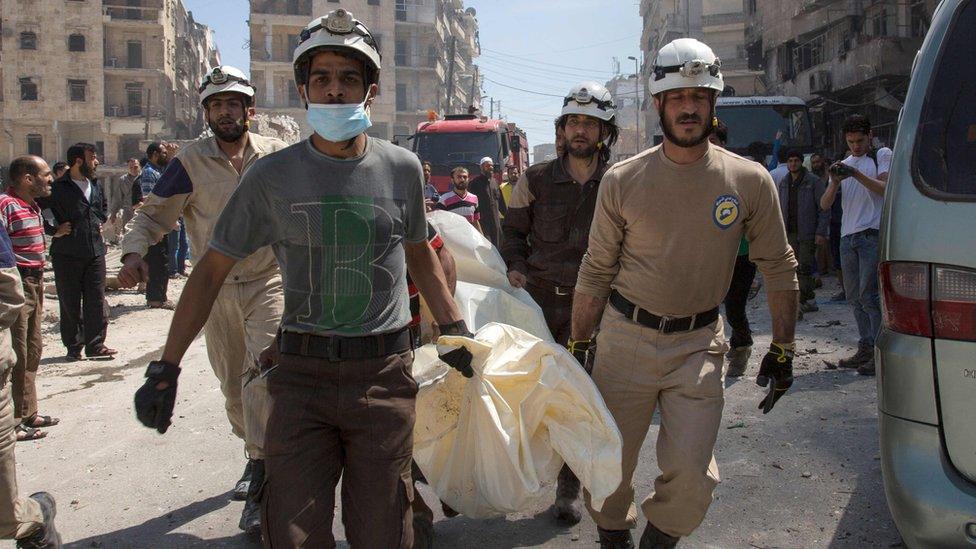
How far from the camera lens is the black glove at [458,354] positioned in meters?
3.46

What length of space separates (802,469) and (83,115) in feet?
214

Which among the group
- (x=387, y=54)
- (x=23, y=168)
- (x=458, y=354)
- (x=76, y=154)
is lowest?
(x=458, y=354)

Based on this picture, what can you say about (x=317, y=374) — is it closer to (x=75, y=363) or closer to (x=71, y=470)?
(x=71, y=470)

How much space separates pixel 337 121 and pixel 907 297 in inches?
76.0

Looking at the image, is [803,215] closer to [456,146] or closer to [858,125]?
[858,125]

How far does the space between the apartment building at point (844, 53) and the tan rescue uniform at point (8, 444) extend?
19.1m

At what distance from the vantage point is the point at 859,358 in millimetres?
7816

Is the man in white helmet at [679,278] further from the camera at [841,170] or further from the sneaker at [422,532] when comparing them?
the camera at [841,170]

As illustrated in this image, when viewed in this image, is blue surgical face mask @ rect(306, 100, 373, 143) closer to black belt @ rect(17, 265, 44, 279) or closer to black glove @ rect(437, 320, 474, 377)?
black glove @ rect(437, 320, 474, 377)

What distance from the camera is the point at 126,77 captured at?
6488 cm

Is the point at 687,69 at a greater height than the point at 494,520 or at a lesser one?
greater

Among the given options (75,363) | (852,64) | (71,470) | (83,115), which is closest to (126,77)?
(83,115)

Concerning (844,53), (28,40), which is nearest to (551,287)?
(844,53)

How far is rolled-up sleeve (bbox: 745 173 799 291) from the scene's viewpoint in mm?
3699
